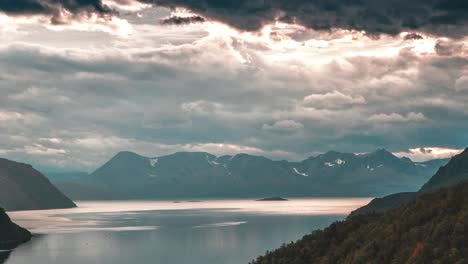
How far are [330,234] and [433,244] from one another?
35152 mm

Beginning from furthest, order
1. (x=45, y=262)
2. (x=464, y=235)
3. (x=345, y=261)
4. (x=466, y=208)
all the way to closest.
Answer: (x=45, y=262) < (x=345, y=261) < (x=466, y=208) < (x=464, y=235)

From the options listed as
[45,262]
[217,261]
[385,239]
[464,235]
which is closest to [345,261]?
[385,239]

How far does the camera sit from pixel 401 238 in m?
74.9

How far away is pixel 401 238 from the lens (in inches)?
2950

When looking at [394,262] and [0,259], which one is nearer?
[394,262]

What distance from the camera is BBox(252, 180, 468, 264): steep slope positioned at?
6538 cm

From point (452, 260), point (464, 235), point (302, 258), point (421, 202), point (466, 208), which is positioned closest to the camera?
point (452, 260)

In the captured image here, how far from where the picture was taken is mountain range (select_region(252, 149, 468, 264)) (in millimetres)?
65375

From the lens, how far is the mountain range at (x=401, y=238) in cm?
6538

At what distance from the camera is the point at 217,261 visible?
19675 cm

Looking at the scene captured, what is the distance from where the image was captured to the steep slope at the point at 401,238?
65.4 meters

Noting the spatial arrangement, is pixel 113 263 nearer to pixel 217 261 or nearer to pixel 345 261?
pixel 217 261

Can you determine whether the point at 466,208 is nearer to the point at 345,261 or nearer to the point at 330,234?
the point at 345,261

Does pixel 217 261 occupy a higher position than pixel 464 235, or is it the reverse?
pixel 464 235
